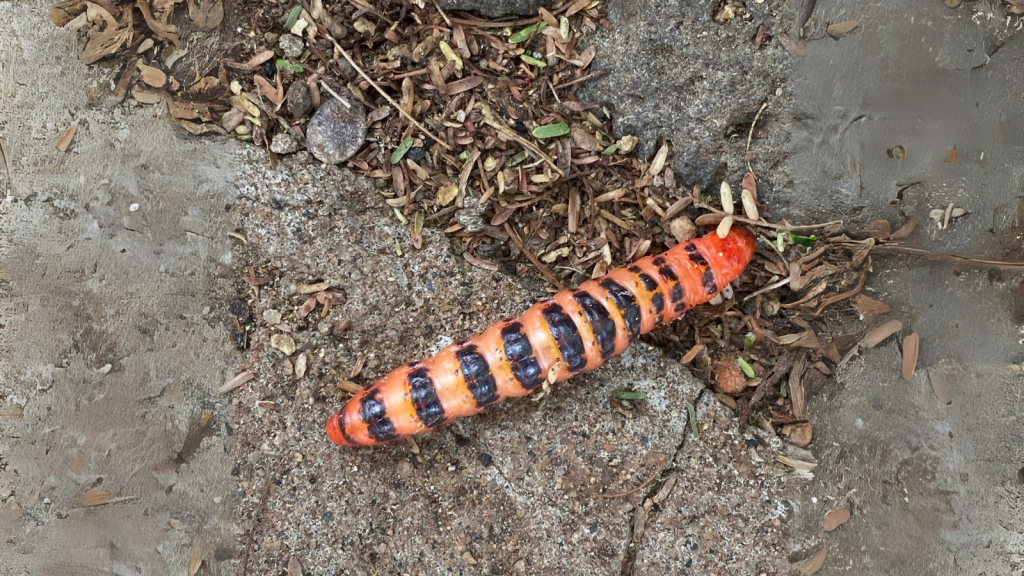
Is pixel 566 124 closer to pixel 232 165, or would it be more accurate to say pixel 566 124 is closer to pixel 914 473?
pixel 232 165

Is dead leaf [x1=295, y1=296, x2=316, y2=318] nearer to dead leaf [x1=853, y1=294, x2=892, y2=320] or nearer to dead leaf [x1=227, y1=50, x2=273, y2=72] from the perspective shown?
dead leaf [x1=227, y1=50, x2=273, y2=72]

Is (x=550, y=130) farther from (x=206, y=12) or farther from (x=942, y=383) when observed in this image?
(x=942, y=383)

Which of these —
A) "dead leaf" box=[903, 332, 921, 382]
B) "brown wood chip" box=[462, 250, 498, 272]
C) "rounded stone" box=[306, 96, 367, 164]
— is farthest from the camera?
"brown wood chip" box=[462, 250, 498, 272]

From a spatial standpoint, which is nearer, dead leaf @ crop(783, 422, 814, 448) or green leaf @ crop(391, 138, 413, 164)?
dead leaf @ crop(783, 422, 814, 448)

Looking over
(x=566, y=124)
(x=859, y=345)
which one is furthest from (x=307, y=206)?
(x=859, y=345)

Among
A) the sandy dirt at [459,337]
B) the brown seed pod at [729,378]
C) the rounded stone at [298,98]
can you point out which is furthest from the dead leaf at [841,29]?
the rounded stone at [298,98]

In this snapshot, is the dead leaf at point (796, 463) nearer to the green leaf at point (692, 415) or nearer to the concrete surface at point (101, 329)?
A: the green leaf at point (692, 415)

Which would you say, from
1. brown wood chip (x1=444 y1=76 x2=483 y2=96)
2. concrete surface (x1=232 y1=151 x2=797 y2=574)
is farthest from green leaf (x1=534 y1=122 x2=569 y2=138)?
concrete surface (x1=232 y1=151 x2=797 y2=574)
